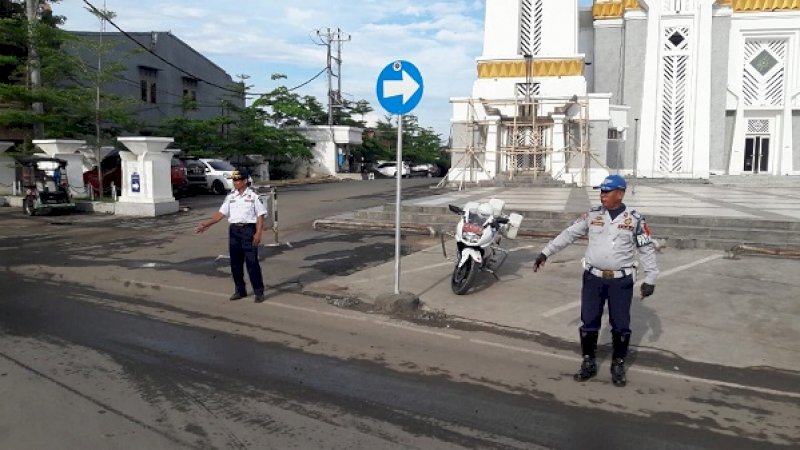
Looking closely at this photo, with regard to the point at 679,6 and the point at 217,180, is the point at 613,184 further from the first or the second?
the point at 679,6

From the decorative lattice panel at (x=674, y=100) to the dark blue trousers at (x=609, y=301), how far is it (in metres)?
26.6

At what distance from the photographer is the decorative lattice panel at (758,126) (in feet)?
102

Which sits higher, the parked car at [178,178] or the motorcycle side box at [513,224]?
the parked car at [178,178]

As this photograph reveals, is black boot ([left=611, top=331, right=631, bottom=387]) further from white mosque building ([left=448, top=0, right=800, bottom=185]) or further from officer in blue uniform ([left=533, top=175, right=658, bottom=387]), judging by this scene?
white mosque building ([left=448, top=0, right=800, bottom=185])

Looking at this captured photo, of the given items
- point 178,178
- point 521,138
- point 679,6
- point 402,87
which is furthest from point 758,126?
point 402,87

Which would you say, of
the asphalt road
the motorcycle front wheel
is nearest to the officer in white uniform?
the asphalt road

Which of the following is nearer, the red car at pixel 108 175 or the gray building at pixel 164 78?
the red car at pixel 108 175

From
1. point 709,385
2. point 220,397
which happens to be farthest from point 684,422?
point 220,397

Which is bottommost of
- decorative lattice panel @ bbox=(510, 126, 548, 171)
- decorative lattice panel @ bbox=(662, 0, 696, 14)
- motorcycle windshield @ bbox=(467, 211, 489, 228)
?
motorcycle windshield @ bbox=(467, 211, 489, 228)

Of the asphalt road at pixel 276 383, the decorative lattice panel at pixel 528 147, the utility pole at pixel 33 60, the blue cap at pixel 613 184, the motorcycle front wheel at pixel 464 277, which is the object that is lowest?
the asphalt road at pixel 276 383

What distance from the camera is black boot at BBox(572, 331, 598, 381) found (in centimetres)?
519

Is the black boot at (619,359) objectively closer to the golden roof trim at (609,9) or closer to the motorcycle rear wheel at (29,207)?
the motorcycle rear wheel at (29,207)

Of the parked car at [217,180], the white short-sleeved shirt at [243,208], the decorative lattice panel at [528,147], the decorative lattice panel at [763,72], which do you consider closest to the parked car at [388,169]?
the decorative lattice panel at [528,147]

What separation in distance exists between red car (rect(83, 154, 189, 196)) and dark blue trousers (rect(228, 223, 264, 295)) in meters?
14.8
